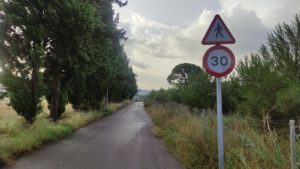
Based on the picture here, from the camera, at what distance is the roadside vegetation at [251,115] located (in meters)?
6.56

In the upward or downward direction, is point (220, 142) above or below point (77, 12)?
below

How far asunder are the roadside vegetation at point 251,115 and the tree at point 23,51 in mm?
6759

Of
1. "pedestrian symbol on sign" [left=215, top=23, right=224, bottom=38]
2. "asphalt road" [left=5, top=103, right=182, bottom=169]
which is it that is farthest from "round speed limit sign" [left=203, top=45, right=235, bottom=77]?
"asphalt road" [left=5, top=103, right=182, bottom=169]

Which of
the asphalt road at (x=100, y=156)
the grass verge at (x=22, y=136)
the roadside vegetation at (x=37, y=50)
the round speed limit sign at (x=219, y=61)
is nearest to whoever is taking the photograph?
the round speed limit sign at (x=219, y=61)

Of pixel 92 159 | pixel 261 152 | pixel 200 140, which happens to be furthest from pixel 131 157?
pixel 261 152

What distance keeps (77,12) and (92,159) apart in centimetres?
919

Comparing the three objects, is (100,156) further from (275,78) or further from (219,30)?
(275,78)

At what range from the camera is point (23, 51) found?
677 inches

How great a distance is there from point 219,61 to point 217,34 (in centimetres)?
61

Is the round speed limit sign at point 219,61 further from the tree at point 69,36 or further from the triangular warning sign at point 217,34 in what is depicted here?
the tree at point 69,36

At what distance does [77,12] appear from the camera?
1789 centimetres

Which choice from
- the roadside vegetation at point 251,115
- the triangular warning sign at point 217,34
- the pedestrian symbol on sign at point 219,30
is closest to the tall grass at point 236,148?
the roadside vegetation at point 251,115

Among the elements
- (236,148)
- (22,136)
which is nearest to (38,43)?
(22,136)

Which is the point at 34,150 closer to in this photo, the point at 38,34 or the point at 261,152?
the point at 38,34
